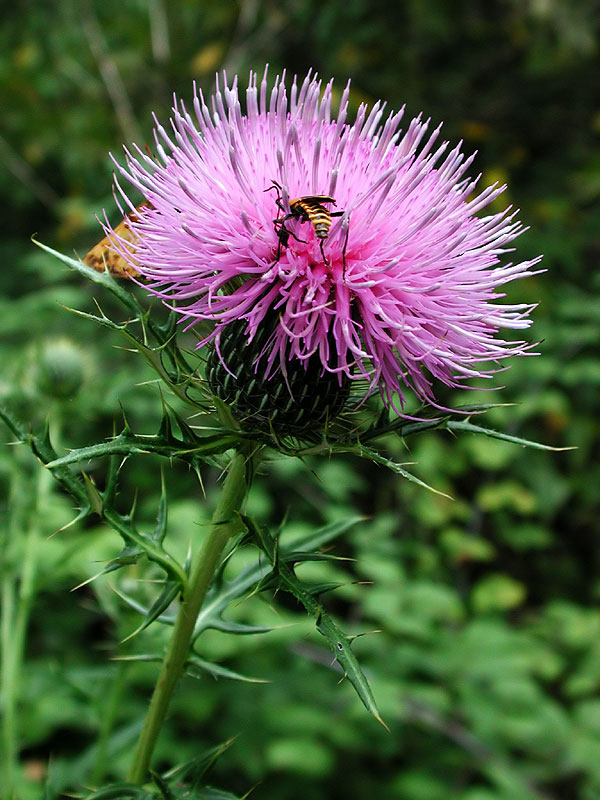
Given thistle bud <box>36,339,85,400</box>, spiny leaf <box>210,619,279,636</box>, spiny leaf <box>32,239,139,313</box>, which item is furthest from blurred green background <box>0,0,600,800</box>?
spiny leaf <box>32,239,139,313</box>

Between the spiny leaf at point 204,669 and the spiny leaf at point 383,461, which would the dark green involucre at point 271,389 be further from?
the spiny leaf at point 204,669

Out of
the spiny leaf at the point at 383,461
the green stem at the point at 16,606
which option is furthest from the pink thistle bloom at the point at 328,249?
the green stem at the point at 16,606

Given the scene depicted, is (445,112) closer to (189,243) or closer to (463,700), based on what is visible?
(463,700)

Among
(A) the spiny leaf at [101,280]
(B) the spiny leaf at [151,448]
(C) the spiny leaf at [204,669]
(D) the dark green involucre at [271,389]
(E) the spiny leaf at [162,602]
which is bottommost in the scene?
(C) the spiny leaf at [204,669]

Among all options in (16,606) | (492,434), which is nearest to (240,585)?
(492,434)

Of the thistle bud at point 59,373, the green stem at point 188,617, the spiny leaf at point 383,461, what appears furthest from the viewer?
the thistle bud at point 59,373

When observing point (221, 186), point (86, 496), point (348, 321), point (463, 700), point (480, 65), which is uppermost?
point (480, 65)

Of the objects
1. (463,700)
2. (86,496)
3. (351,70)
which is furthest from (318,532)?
(351,70)

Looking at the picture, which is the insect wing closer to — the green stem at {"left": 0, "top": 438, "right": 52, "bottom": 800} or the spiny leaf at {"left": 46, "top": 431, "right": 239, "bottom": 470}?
the spiny leaf at {"left": 46, "top": 431, "right": 239, "bottom": 470}
